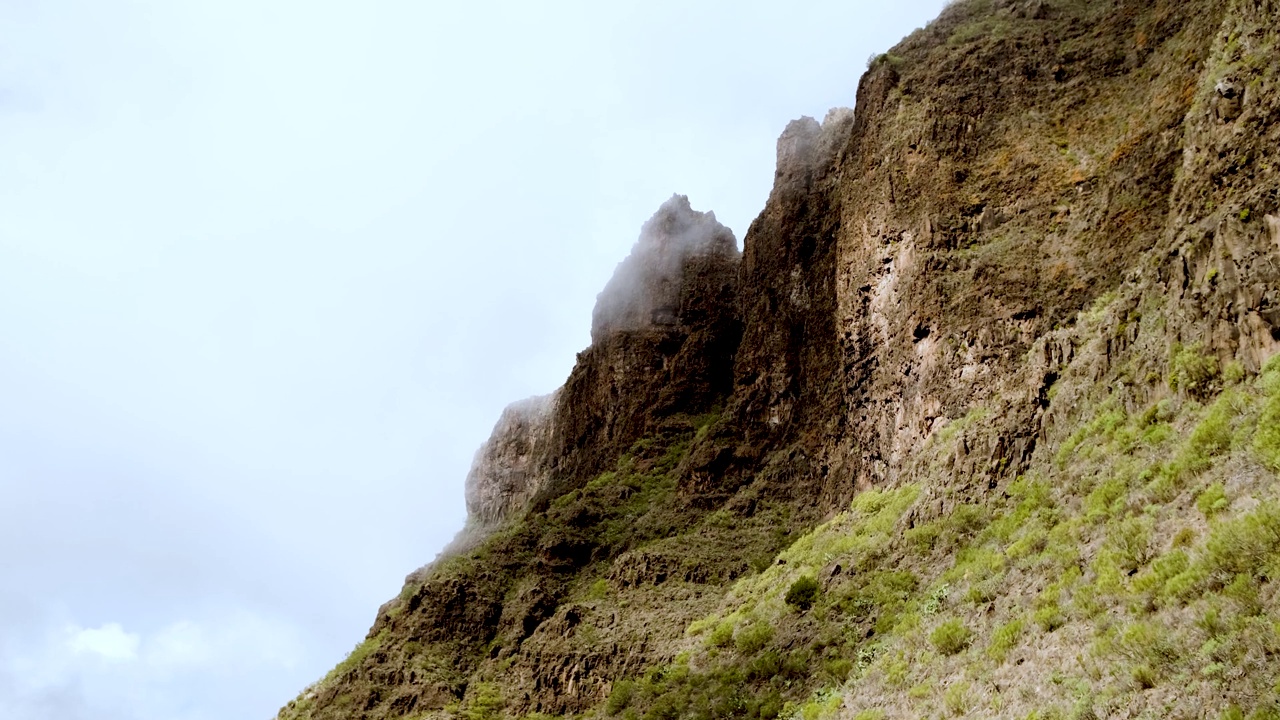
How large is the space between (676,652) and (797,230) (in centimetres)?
3434

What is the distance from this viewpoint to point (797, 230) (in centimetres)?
5884

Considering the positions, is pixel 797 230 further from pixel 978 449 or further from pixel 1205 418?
pixel 1205 418

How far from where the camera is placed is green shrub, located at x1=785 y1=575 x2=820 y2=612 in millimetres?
29109

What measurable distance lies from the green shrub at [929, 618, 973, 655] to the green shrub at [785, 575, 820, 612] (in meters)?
9.29

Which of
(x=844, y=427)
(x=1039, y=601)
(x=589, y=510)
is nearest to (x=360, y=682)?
(x=589, y=510)

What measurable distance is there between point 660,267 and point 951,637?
5817 cm

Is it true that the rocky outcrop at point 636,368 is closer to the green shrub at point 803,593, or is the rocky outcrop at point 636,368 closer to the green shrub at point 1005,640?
the green shrub at point 803,593

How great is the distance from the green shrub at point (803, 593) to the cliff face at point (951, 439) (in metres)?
0.12

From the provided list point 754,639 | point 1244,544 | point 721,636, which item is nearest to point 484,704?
point 721,636

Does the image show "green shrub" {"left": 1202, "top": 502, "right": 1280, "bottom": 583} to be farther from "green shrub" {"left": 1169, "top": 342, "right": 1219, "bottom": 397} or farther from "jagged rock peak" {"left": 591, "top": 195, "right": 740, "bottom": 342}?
"jagged rock peak" {"left": 591, "top": 195, "right": 740, "bottom": 342}

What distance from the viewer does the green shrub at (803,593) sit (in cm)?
2911

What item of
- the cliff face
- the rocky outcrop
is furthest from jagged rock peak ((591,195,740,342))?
the cliff face

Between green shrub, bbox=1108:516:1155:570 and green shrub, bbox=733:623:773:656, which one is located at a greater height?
green shrub, bbox=733:623:773:656

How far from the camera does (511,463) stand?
270 ft
